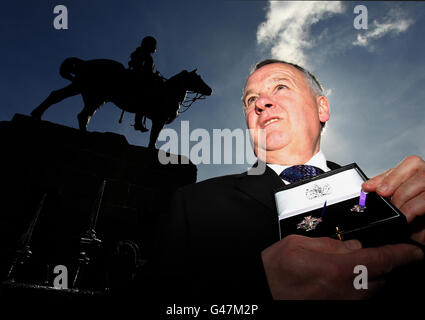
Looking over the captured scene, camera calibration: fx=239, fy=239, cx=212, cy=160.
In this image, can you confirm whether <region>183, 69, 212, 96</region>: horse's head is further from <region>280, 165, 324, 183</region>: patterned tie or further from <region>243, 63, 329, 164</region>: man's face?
<region>280, 165, 324, 183</region>: patterned tie

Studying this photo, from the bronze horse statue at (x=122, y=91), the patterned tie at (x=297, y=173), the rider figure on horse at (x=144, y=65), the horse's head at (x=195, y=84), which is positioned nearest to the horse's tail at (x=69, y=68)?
the bronze horse statue at (x=122, y=91)

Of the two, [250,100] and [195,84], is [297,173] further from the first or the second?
[195,84]

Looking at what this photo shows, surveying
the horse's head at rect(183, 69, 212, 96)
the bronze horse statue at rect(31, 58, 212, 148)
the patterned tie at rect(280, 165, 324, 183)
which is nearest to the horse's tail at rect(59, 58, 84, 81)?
the bronze horse statue at rect(31, 58, 212, 148)

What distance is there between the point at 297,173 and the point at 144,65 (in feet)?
20.7

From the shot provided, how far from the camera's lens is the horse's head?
6.49 metres

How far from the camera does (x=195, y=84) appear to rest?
6.66m

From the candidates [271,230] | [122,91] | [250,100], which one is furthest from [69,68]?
[271,230]

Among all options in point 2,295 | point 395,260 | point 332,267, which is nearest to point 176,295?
point 332,267

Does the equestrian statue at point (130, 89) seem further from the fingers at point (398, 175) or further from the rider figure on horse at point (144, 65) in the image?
the fingers at point (398, 175)

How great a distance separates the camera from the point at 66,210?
3867 millimetres

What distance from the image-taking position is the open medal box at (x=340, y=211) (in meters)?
0.74

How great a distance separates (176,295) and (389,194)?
3.10 feet

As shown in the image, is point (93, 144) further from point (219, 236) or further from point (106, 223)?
point (219, 236)

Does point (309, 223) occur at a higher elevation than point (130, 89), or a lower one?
lower
